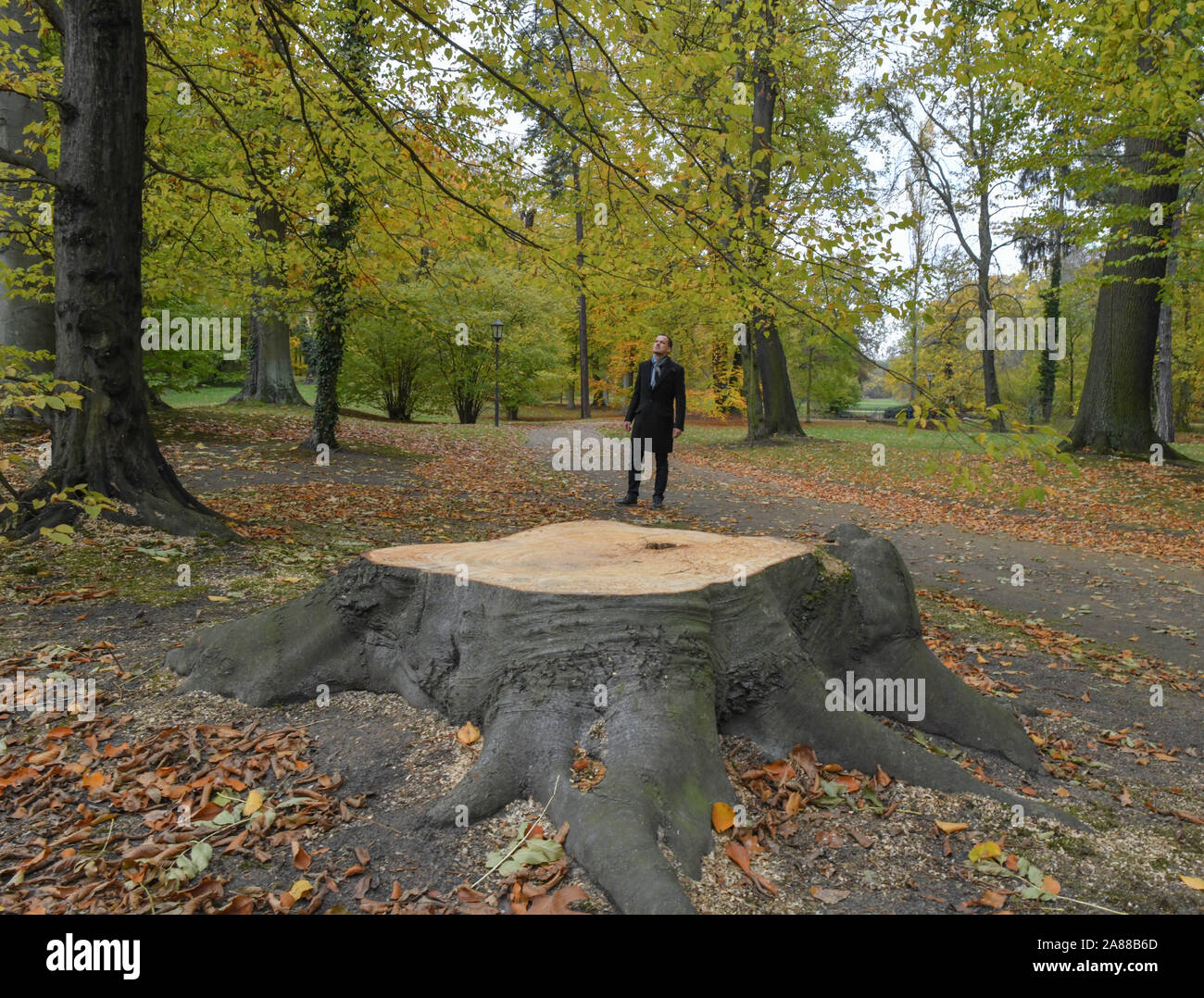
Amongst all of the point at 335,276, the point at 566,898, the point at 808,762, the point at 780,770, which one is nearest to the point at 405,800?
the point at 566,898

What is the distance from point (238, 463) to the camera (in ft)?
37.1

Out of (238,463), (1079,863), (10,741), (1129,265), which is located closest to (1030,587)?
(1079,863)

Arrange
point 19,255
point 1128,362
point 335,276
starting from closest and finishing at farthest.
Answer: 1. point 19,255
2. point 335,276
3. point 1128,362

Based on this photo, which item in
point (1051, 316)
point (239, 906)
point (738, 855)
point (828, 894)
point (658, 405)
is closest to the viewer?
point (239, 906)

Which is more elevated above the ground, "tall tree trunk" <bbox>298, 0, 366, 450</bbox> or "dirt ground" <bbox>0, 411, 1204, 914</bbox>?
"tall tree trunk" <bbox>298, 0, 366, 450</bbox>

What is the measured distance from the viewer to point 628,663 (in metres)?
2.88

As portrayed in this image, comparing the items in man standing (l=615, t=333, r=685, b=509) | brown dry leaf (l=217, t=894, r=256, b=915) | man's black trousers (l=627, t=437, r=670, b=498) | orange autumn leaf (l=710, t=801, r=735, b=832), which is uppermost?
man standing (l=615, t=333, r=685, b=509)

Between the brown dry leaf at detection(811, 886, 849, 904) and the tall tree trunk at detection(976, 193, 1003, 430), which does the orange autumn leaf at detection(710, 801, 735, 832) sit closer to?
the brown dry leaf at detection(811, 886, 849, 904)

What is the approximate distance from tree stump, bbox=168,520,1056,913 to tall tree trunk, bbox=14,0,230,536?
269 centimetres

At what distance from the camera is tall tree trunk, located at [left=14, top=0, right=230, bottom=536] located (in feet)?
17.9

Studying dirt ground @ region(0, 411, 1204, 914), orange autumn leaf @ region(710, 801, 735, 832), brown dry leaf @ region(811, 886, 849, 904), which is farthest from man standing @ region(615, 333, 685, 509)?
brown dry leaf @ region(811, 886, 849, 904)

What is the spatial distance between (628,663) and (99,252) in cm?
A: 538

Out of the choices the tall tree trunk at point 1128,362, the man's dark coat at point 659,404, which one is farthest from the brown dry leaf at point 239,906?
the tall tree trunk at point 1128,362

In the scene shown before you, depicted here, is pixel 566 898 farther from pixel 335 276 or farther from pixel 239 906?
pixel 335 276
